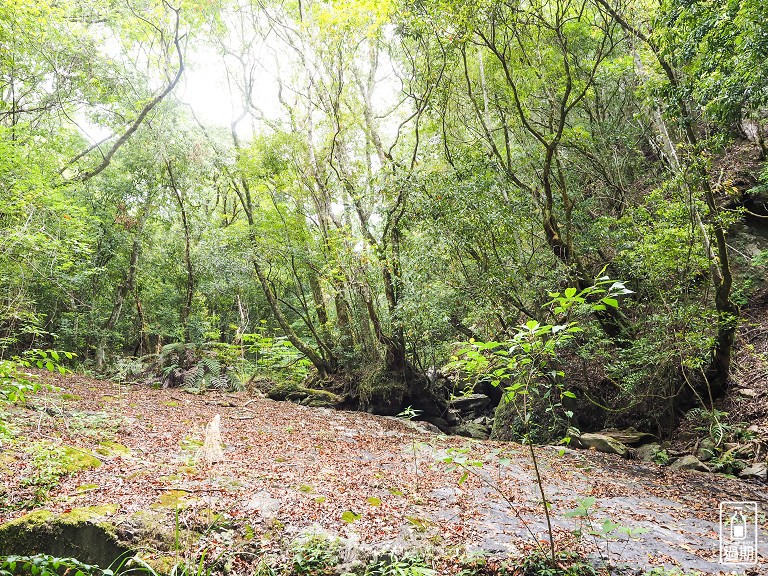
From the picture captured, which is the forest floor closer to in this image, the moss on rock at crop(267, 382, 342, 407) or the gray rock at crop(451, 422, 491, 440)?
the gray rock at crop(451, 422, 491, 440)

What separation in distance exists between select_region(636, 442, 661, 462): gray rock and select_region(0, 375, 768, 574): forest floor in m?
0.66

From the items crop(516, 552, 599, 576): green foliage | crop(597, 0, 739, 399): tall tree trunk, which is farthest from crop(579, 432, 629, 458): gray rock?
crop(516, 552, 599, 576): green foliage

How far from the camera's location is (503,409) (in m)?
13.1

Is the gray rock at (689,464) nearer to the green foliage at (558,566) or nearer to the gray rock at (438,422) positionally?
the green foliage at (558,566)

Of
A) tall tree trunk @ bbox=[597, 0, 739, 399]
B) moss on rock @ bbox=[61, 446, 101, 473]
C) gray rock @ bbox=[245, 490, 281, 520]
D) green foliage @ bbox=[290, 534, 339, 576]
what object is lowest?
green foliage @ bbox=[290, 534, 339, 576]

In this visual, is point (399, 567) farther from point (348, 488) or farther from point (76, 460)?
point (76, 460)

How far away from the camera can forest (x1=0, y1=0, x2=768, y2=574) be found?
29.8ft

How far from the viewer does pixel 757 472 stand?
7750 mm

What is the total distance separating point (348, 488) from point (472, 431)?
334 inches

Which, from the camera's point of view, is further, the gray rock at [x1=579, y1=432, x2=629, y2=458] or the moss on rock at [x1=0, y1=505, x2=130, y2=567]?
the gray rock at [x1=579, y1=432, x2=629, y2=458]

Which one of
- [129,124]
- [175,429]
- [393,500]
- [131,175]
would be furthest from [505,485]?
[131,175]

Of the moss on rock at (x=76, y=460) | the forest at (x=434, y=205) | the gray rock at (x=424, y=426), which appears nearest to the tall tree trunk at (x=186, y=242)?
the forest at (x=434, y=205)

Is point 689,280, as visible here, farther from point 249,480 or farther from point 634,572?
point 249,480

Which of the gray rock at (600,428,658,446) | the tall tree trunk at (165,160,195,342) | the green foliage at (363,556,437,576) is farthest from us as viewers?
the tall tree trunk at (165,160,195,342)
